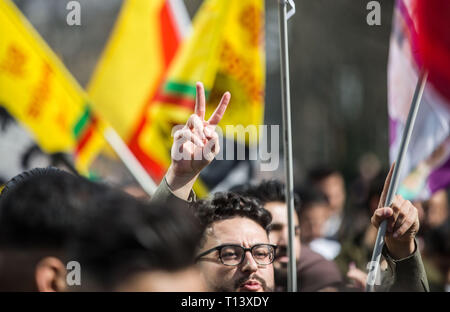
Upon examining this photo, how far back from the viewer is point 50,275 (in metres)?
1.66

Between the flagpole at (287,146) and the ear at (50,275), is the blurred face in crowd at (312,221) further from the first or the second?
the ear at (50,275)

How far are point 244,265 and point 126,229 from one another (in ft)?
3.22

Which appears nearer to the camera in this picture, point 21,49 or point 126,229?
point 126,229

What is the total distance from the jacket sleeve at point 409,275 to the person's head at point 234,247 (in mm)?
385

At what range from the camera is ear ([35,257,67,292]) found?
164 centimetres

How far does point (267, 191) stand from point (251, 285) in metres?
0.90

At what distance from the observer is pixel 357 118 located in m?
19.6

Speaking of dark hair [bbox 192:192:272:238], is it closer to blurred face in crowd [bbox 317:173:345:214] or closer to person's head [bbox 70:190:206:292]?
person's head [bbox 70:190:206:292]

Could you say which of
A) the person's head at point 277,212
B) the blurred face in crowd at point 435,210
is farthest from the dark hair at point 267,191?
the blurred face in crowd at point 435,210

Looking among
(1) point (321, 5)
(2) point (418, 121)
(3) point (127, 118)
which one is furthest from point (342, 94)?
(2) point (418, 121)

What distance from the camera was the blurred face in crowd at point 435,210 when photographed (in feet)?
16.4

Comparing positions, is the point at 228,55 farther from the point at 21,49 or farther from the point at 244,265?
the point at 244,265

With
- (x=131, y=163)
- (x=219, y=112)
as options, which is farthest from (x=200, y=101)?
(x=131, y=163)

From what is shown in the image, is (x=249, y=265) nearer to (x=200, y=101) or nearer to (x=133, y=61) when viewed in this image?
(x=200, y=101)
